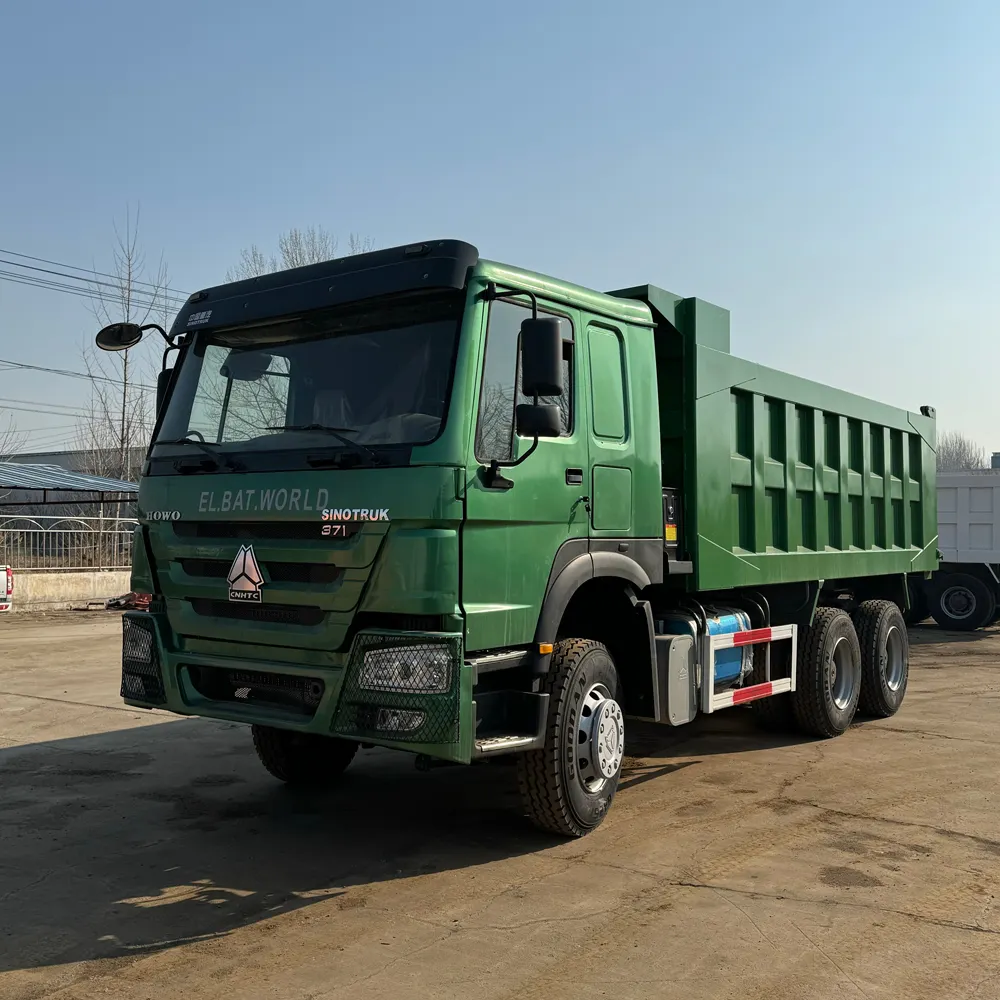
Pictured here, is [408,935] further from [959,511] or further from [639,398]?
[959,511]

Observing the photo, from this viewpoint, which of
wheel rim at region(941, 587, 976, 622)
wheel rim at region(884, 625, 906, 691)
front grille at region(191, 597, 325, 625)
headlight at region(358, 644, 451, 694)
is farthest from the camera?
wheel rim at region(941, 587, 976, 622)

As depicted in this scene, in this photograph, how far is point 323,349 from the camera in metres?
5.45

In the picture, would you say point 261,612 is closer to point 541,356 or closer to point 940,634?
point 541,356

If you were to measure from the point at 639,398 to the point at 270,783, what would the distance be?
3501mm

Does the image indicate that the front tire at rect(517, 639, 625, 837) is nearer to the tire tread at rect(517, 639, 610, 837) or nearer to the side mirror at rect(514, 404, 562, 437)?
the tire tread at rect(517, 639, 610, 837)

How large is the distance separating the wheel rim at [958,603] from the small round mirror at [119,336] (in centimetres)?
1504

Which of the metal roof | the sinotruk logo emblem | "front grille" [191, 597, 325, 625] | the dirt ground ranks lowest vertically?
the dirt ground

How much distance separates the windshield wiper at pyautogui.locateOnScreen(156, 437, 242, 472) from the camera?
5.36m

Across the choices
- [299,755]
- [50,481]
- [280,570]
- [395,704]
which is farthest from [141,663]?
[50,481]

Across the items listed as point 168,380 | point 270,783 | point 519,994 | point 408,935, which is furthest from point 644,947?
point 168,380

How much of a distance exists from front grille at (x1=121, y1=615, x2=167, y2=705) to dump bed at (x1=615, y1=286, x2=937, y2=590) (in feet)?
10.7

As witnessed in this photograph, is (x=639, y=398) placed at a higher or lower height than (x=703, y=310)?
lower

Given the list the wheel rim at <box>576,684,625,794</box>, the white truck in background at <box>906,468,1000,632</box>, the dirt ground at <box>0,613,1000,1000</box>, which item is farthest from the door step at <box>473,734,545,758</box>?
the white truck in background at <box>906,468,1000,632</box>

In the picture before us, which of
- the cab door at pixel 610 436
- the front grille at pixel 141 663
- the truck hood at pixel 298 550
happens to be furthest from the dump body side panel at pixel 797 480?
the front grille at pixel 141 663
